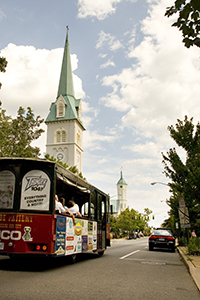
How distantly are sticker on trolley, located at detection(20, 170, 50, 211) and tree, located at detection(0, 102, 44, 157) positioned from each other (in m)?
16.3

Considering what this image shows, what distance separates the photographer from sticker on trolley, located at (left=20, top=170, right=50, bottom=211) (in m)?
8.17

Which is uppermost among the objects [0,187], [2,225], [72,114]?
[72,114]

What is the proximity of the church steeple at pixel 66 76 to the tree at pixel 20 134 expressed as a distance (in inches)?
1992

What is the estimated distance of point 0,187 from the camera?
8.49 meters

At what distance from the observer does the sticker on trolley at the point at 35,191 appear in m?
8.17

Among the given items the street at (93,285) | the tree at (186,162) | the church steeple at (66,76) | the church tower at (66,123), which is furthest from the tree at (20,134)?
the church steeple at (66,76)

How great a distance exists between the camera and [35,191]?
8.27 m

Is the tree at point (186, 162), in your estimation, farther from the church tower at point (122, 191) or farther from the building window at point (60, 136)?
the church tower at point (122, 191)

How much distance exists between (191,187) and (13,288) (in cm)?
1226

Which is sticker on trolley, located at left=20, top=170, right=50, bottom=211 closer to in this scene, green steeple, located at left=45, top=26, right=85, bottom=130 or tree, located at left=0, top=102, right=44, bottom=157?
tree, located at left=0, top=102, right=44, bottom=157

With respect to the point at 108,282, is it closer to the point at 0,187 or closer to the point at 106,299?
the point at 106,299

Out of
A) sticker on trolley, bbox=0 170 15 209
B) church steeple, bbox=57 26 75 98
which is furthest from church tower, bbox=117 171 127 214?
sticker on trolley, bbox=0 170 15 209

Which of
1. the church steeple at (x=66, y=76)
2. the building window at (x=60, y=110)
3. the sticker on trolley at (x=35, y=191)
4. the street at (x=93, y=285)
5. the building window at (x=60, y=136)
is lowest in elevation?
the street at (x=93, y=285)

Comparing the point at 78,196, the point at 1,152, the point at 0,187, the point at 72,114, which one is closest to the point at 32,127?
the point at 1,152
